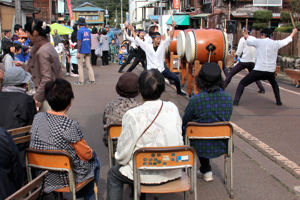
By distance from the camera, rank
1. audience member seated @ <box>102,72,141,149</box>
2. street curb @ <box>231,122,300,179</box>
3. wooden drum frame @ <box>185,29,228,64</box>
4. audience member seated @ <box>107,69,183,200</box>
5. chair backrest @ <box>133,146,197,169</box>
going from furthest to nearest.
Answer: wooden drum frame @ <box>185,29,228,64</box>
street curb @ <box>231,122,300,179</box>
audience member seated @ <box>102,72,141,149</box>
audience member seated @ <box>107,69,183,200</box>
chair backrest @ <box>133,146,197,169</box>

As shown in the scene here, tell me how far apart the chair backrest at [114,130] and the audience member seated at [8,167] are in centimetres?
96

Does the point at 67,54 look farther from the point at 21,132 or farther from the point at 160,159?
the point at 160,159

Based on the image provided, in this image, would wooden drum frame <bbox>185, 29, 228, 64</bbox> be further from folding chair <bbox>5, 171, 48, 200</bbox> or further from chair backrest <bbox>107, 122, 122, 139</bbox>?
folding chair <bbox>5, 171, 48, 200</bbox>

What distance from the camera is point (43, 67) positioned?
4.57 meters

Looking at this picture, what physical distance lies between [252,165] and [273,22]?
2280cm

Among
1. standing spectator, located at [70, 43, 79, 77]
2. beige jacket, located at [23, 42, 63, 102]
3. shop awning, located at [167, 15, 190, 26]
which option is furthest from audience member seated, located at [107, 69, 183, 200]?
shop awning, located at [167, 15, 190, 26]

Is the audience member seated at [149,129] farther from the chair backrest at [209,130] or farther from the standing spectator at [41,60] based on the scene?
the standing spectator at [41,60]

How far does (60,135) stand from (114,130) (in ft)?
1.96

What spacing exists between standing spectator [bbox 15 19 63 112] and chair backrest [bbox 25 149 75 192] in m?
1.69

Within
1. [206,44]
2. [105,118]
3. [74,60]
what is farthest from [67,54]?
[105,118]

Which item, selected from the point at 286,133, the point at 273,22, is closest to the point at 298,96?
the point at 286,133

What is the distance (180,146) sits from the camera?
266 cm

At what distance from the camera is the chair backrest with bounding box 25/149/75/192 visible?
109 inches

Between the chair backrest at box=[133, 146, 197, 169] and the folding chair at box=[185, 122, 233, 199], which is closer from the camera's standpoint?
the chair backrest at box=[133, 146, 197, 169]
